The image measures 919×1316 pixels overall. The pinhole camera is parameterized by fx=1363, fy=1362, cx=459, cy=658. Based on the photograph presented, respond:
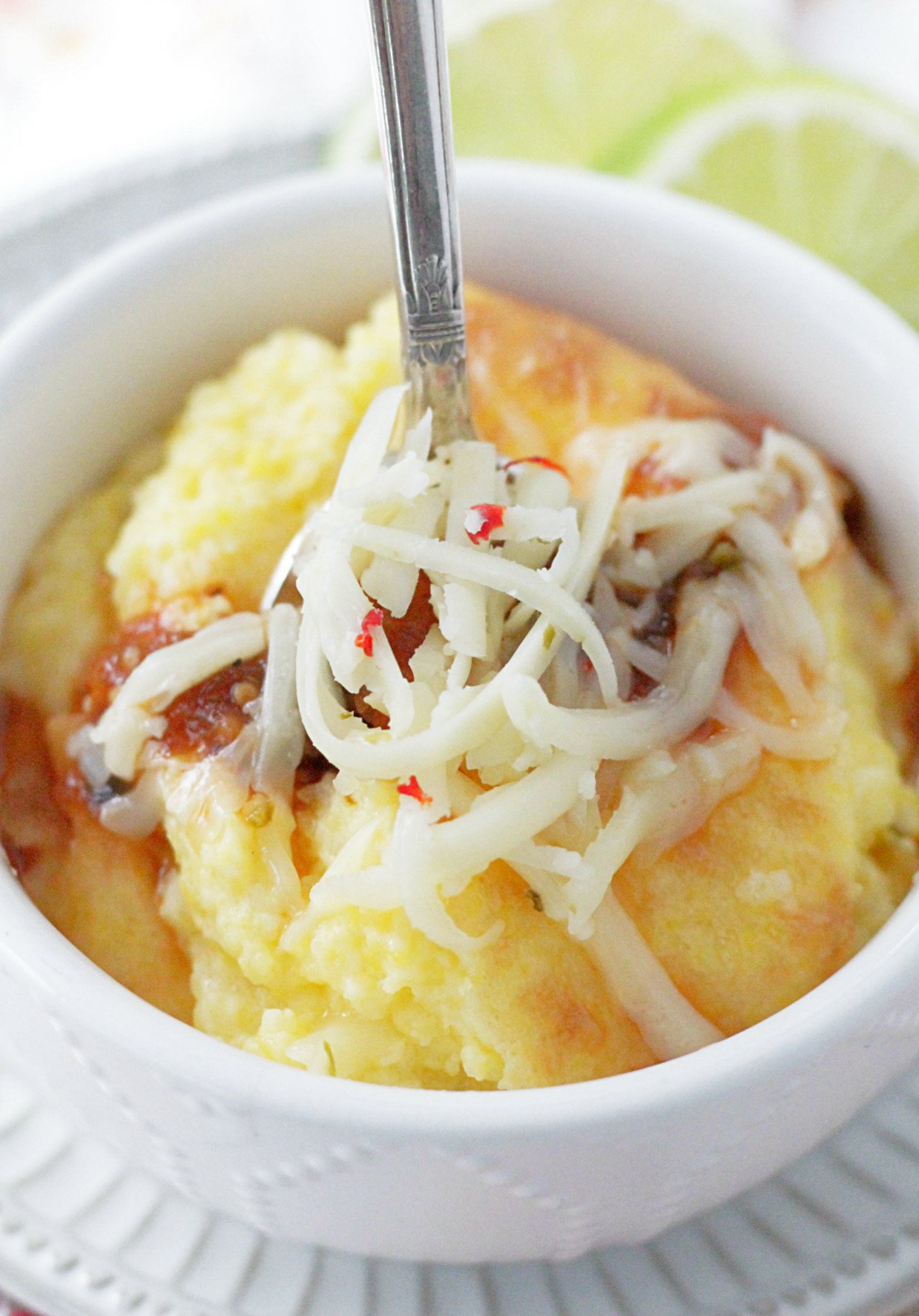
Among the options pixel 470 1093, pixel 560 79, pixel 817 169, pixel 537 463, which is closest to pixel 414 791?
pixel 470 1093

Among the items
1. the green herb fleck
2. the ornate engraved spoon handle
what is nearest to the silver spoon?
the ornate engraved spoon handle

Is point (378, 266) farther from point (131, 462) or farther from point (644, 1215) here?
point (644, 1215)

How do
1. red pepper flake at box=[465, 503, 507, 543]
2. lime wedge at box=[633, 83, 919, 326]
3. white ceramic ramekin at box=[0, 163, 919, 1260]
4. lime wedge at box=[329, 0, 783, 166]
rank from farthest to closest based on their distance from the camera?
1. lime wedge at box=[329, 0, 783, 166]
2. lime wedge at box=[633, 83, 919, 326]
3. red pepper flake at box=[465, 503, 507, 543]
4. white ceramic ramekin at box=[0, 163, 919, 1260]

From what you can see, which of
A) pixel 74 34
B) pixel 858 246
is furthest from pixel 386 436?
pixel 74 34

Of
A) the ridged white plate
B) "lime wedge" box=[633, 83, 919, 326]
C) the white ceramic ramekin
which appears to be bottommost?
the ridged white plate

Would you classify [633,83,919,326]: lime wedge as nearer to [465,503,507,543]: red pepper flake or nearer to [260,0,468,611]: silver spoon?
[260,0,468,611]: silver spoon

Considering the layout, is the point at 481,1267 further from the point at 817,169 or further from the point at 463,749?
the point at 817,169
